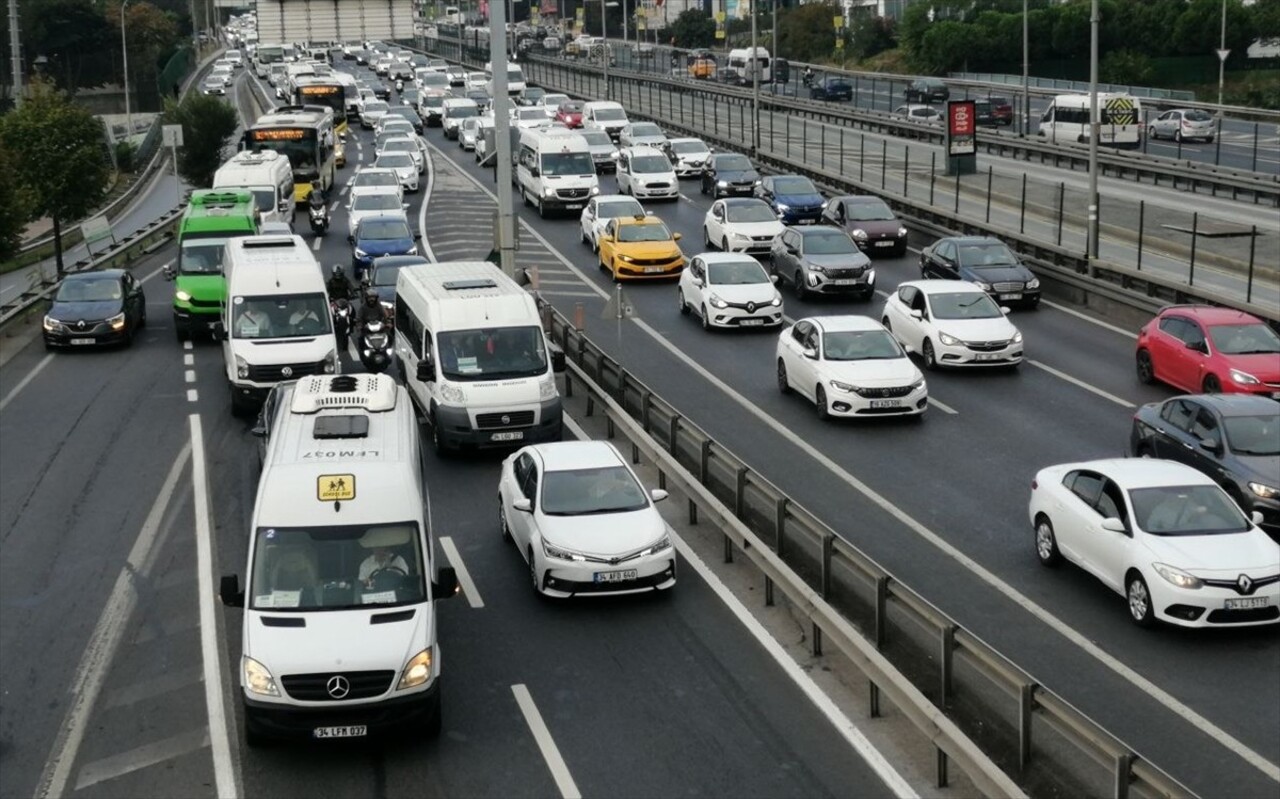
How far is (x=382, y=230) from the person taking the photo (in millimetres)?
42688

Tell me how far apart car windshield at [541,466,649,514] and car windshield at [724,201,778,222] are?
24.7 meters

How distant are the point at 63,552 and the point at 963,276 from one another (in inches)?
823

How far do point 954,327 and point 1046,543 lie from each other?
1107cm

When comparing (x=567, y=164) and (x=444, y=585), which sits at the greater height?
(x=567, y=164)

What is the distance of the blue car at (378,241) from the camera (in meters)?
41.8

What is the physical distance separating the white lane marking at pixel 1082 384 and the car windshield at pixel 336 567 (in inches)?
633

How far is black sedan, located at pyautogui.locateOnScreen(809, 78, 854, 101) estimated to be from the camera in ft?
296

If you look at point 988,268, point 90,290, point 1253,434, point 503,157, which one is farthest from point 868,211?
point 1253,434

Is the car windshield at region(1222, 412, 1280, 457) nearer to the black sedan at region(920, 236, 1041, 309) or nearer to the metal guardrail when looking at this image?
the metal guardrail

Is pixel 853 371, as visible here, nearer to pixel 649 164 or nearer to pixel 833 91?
pixel 649 164

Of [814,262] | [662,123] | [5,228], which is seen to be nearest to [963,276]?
[814,262]

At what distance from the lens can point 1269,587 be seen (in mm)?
16625

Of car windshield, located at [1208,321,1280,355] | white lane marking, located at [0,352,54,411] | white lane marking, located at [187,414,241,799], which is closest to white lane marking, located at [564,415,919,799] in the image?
white lane marking, located at [187,414,241,799]

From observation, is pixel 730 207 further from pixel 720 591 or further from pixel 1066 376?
pixel 720 591
